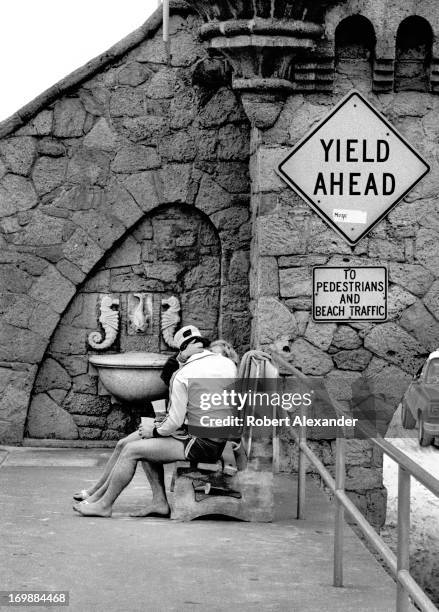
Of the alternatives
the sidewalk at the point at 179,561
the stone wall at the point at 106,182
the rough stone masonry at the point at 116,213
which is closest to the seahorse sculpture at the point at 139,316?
the rough stone masonry at the point at 116,213

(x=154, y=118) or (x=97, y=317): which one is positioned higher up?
(x=154, y=118)

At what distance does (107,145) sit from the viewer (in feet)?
35.4

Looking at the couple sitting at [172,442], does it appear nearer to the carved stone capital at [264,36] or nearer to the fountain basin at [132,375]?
the carved stone capital at [264,36]

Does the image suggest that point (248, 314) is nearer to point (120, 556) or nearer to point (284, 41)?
point (284, 41)

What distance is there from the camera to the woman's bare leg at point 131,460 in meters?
7.55

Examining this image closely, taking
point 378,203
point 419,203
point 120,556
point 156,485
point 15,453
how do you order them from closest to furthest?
point 120,556 → point 156,485 → point 378,203 → point 419,203 → point 15,453

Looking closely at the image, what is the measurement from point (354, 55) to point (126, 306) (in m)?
3.11

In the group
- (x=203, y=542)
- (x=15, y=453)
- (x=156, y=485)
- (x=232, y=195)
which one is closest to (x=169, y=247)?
(x=232, y=195)

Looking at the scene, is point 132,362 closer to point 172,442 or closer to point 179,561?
point 172,442

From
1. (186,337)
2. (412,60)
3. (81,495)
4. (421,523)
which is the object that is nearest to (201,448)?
(186,337)

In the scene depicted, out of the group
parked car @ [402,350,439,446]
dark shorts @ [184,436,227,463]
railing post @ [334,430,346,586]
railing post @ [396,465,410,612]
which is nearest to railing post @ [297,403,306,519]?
dark shorts @ [184,436,227,463]

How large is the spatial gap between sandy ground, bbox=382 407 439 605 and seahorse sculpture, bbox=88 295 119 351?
2.97 meters

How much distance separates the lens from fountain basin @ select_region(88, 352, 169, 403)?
416 inches

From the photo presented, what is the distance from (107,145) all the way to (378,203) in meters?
3.08
